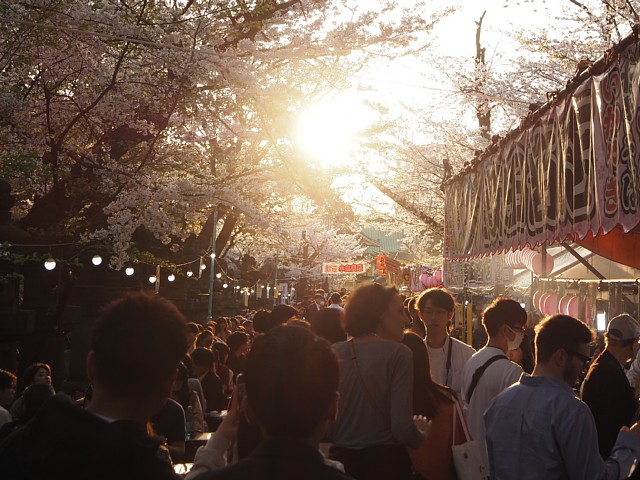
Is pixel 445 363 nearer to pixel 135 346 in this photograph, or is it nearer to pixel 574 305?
pixel 135 346

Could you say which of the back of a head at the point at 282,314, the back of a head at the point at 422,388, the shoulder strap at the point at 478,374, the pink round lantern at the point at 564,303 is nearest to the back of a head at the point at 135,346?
the back of a head at the point at 422,388

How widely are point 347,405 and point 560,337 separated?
4.01ft

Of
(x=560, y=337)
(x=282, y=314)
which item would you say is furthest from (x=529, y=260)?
(x=560, y=337)

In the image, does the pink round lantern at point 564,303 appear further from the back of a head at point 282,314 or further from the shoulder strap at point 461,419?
the shoulder strap at point 461,419

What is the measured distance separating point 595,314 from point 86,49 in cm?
926

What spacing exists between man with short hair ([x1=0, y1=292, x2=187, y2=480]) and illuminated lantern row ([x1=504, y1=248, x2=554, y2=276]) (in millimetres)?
12386

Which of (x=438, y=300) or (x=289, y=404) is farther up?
(x=438, y=300)

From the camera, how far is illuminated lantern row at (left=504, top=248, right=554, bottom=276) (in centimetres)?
1444

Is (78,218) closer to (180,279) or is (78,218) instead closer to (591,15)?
(591,15)

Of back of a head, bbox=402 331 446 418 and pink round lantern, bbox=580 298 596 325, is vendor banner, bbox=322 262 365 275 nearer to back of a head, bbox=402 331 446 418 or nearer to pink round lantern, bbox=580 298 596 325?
pink round lantern, bbox=580 298 596 325

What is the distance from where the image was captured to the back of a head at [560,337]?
371cm

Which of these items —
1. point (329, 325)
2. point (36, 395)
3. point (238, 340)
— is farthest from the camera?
point (238, 340)

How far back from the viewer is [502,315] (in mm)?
5395

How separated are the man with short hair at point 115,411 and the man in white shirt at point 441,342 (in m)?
3.85
